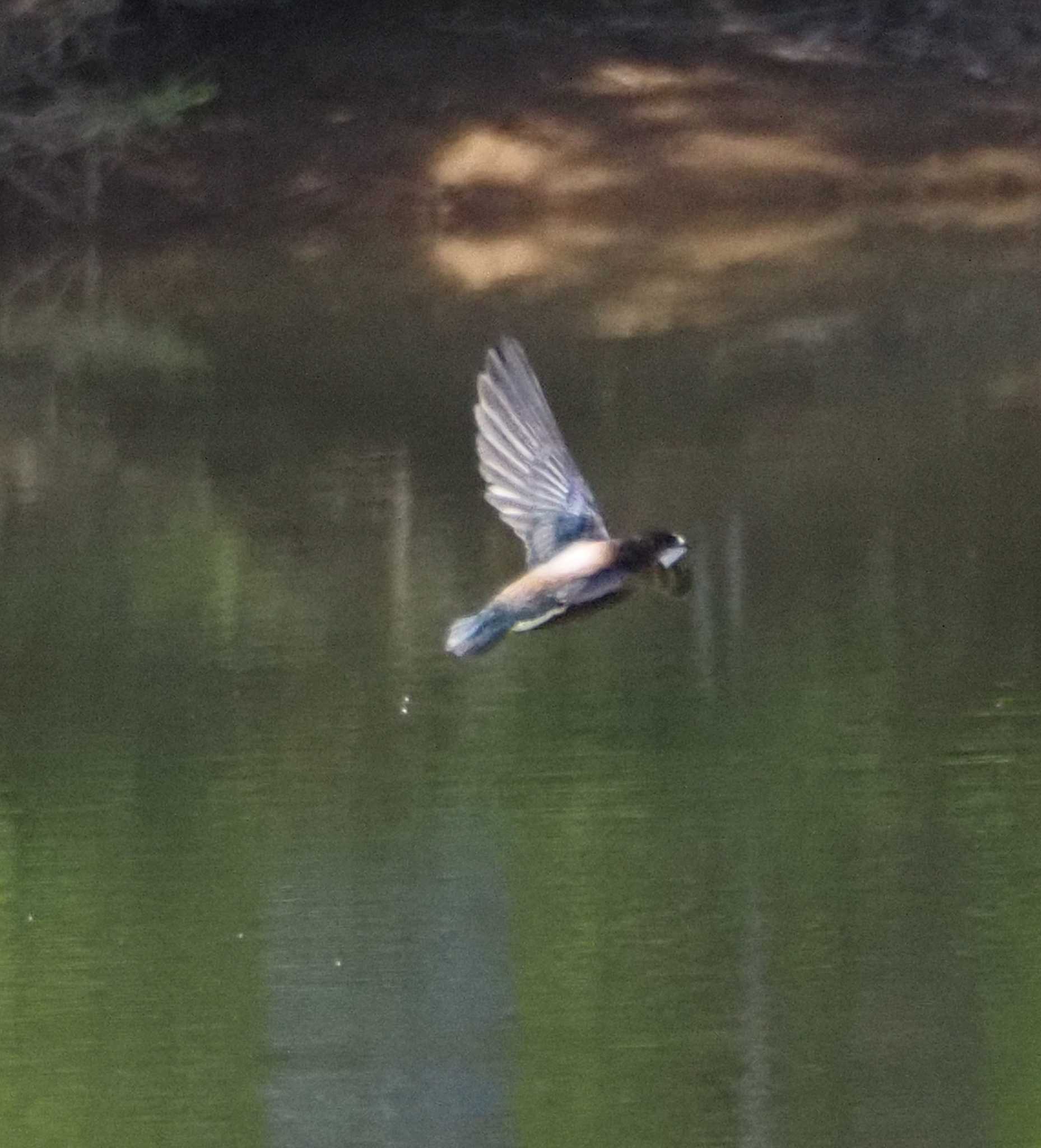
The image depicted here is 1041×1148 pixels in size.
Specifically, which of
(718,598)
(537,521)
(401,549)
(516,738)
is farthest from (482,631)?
(401,549)

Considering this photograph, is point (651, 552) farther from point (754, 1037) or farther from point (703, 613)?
point (703, 613)

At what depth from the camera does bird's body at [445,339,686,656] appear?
438cm

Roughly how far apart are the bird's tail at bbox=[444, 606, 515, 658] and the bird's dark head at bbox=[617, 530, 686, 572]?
0.18 metres

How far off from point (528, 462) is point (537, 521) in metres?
0.09

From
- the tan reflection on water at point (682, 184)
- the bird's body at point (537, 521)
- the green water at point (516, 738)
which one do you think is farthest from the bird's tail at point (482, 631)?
Result: the tan reflection on water at point (682, 184)

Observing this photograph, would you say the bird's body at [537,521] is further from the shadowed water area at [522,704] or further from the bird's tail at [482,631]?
the shadowed water area at [522,704]

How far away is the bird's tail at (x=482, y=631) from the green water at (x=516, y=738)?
919 millimetres

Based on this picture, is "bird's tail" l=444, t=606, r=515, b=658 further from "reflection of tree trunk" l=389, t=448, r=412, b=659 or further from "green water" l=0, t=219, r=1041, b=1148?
"reflection of tree trunk" l=389, t=448, r=412, b=659

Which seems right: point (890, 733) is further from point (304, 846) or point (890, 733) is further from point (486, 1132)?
point (486, 1132)

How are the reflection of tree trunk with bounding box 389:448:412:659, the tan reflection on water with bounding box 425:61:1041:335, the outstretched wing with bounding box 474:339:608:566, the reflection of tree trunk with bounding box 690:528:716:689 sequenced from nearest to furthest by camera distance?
the outstretched wing with bounding box 474:339:608:566
the reflection of tree trunk with bounding box 690:528:716:689
the reflection of tree trunk with bounding box 389:448:412:659
the tan reflection on water with bounding box 425:61:1041:335

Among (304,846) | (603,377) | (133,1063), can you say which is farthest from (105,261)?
(133,1063)

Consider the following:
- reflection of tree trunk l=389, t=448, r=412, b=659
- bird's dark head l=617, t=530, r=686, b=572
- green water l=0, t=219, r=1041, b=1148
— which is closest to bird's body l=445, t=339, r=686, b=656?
bird's dark head l=617, t=530, r=686, b=572

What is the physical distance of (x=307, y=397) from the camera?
39.0 ft

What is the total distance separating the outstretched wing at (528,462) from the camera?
181 inches
